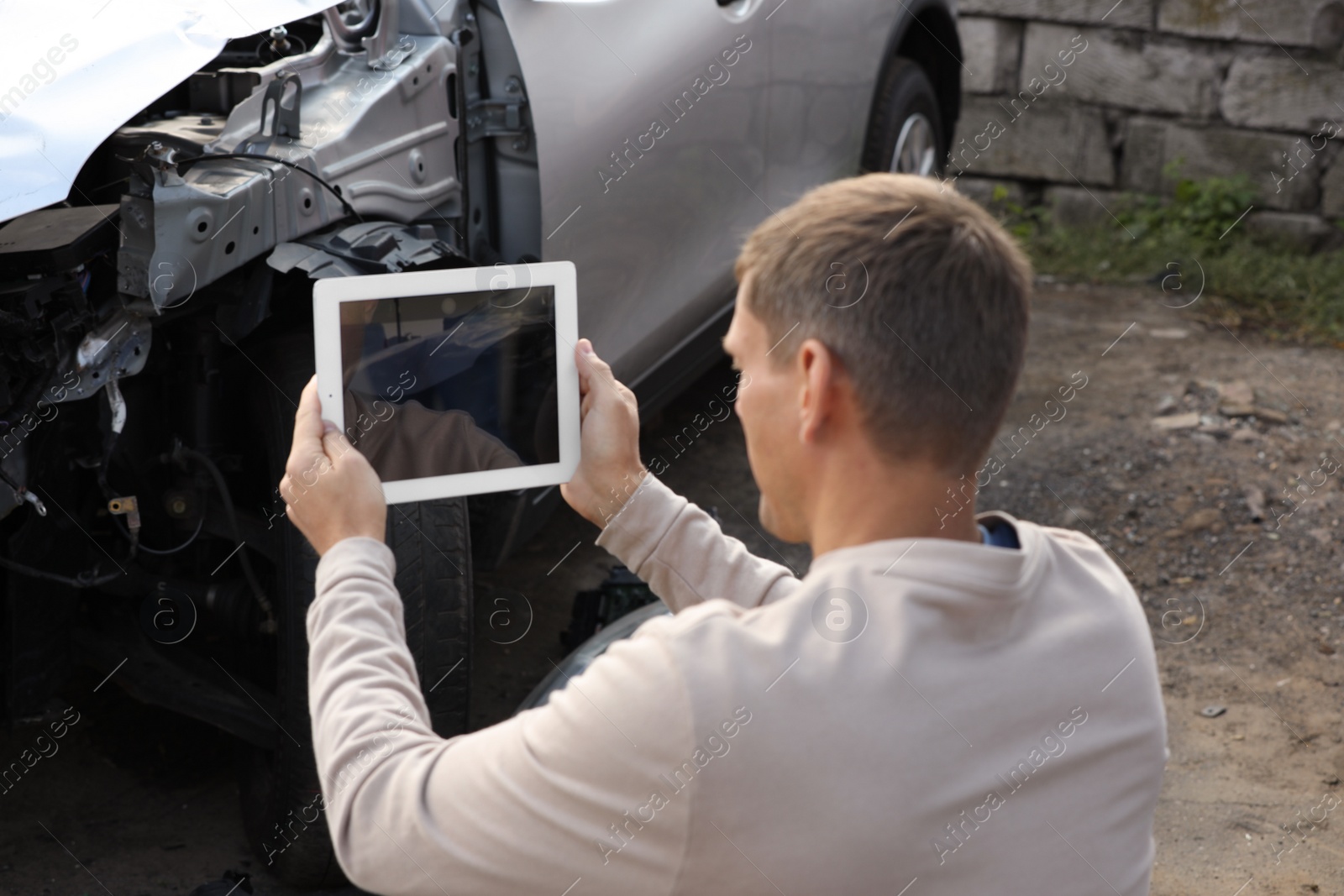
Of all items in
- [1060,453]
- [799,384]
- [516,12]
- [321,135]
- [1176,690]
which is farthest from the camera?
[1060,453]

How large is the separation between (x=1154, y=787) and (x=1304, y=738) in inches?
86.3

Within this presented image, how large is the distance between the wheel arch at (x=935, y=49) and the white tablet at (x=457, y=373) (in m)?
2.78

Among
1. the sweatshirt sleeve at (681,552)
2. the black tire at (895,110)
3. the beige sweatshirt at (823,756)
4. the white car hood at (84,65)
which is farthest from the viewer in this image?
the black tire at (895,110)

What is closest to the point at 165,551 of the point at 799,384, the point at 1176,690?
the point at 799,384

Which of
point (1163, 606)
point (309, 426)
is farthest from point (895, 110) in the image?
point (309, 426)

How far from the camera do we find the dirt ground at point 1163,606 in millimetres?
2646

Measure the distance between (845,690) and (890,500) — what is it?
205mm

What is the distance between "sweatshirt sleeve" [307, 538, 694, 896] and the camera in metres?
1.05

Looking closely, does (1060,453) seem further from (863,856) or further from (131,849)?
(863,856)

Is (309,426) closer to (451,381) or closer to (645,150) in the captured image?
(451,381)

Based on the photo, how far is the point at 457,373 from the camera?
73.9 inches

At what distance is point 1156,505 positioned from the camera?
414cm

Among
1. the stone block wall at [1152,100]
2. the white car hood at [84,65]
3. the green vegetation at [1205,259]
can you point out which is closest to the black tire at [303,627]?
the white car hood at [84,65]

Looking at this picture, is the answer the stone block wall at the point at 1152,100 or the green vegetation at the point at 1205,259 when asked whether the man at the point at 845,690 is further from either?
the stone block wall at the point at 1152,100
